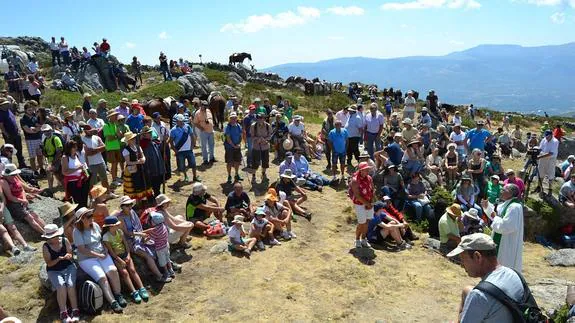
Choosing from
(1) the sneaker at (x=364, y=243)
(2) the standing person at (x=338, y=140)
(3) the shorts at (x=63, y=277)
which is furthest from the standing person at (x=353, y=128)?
(3) the shorts at (x=63, y=277)

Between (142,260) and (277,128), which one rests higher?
(277,128)

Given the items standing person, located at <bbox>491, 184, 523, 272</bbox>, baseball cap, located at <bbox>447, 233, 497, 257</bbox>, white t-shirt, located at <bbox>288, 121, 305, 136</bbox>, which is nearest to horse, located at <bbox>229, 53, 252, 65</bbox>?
white t-shirt, located at <bbox>288, 121, 305, 136</bbox>

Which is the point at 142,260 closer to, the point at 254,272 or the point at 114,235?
the point at 114,235

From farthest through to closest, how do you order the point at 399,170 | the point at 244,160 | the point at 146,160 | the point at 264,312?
the point at 244,160 → the point at 399,170 → the point at 146,160 → the point at 264,312

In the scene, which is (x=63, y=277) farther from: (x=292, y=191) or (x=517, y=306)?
(x=292, y=191)

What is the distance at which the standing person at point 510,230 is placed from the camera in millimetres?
6289

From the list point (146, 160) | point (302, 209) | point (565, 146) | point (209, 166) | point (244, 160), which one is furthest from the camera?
point (565, 146)

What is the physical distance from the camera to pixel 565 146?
22.1 metres

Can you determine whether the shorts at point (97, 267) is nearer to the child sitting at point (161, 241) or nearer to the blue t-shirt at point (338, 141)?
the child sitting at point (161, 241)

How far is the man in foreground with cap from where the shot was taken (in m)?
3.44

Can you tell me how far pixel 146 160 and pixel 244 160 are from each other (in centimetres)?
576

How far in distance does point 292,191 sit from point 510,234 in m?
5.97

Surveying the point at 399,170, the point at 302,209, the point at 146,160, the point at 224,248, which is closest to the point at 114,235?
the point at 224,248

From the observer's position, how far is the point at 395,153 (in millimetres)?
12844
